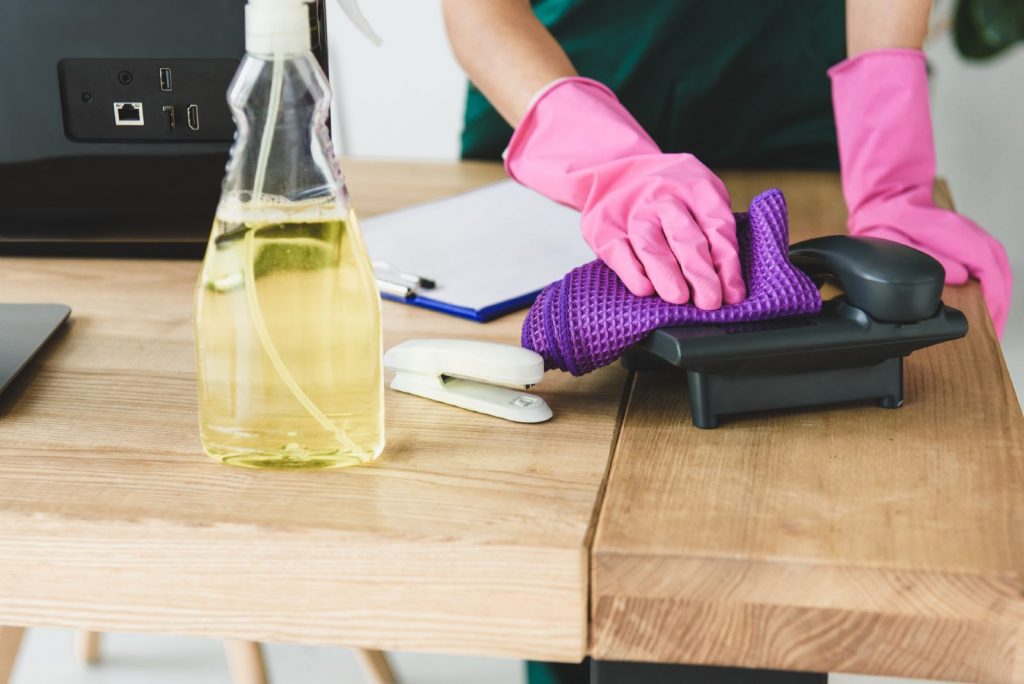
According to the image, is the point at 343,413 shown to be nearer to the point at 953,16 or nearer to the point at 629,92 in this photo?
the point at 629,92

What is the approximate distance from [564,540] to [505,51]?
59 cm

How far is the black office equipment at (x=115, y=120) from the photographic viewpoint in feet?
2.99

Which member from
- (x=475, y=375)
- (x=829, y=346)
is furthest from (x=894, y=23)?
(x=475, y=375)

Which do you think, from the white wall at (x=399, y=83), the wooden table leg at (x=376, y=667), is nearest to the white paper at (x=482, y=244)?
the wooden table leg at (x=376, y=667)

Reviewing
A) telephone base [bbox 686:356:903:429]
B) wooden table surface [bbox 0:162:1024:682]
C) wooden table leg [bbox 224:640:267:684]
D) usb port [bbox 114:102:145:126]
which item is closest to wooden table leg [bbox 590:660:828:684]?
wooden table surface [bbox 0:162:1024:682]

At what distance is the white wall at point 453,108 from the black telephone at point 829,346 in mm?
1598

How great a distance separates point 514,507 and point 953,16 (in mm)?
1859

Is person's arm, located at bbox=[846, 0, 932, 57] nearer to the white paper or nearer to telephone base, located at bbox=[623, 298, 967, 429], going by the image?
the white paper

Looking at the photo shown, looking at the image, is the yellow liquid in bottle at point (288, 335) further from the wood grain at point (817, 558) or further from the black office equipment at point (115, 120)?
the black office equipment at point (115, 120)

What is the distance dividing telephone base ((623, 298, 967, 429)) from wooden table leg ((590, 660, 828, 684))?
0.15 m

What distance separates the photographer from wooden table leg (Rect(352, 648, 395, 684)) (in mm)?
1435

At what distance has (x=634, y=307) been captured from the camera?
2.20ft

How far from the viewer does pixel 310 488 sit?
573 mm

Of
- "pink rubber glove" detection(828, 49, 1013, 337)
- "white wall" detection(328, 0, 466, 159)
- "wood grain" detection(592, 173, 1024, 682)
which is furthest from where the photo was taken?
"white wall" detection(328, 0, 466, 159)
